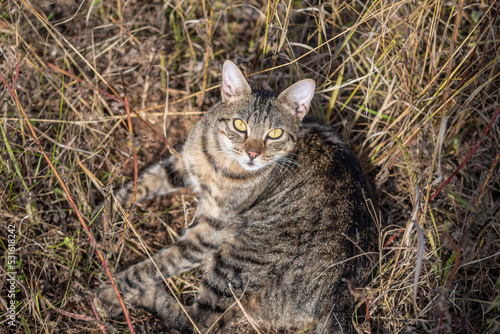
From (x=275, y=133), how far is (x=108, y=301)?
1.71 meters

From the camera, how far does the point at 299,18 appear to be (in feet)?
13.8

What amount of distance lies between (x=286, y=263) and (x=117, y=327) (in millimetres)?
1327

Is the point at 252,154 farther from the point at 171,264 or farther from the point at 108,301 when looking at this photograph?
the point at 108,301

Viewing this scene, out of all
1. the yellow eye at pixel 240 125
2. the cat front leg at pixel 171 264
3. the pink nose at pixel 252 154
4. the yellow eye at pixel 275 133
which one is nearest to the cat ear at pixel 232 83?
the yellow eye at pixel 240 125

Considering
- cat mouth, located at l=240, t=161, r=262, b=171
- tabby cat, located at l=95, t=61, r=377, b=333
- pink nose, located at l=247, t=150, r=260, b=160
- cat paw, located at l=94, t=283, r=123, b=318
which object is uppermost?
pink nose, located at l=247, t=150, r=260, b=160

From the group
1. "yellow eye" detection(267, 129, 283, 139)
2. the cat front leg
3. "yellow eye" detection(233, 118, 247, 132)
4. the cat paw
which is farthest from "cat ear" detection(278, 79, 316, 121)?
the cat paw

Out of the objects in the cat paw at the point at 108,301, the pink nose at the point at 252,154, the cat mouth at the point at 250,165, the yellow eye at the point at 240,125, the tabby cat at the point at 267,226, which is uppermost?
the yellow eye at the point at 240,125

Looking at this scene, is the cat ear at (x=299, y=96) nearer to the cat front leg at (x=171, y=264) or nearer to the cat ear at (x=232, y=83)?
the cat ear at (x=232, y=83)

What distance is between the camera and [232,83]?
9.37 ft

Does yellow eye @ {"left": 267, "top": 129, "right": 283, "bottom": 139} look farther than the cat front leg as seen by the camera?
No

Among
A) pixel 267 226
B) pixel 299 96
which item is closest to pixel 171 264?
pixel 267 226

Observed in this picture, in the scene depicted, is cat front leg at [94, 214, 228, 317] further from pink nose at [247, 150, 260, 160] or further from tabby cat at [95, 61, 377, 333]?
pink nose at [247, 150, 260, 160]

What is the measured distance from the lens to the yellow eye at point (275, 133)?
9.22 ft

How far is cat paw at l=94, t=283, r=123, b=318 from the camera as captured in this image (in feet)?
9.57
